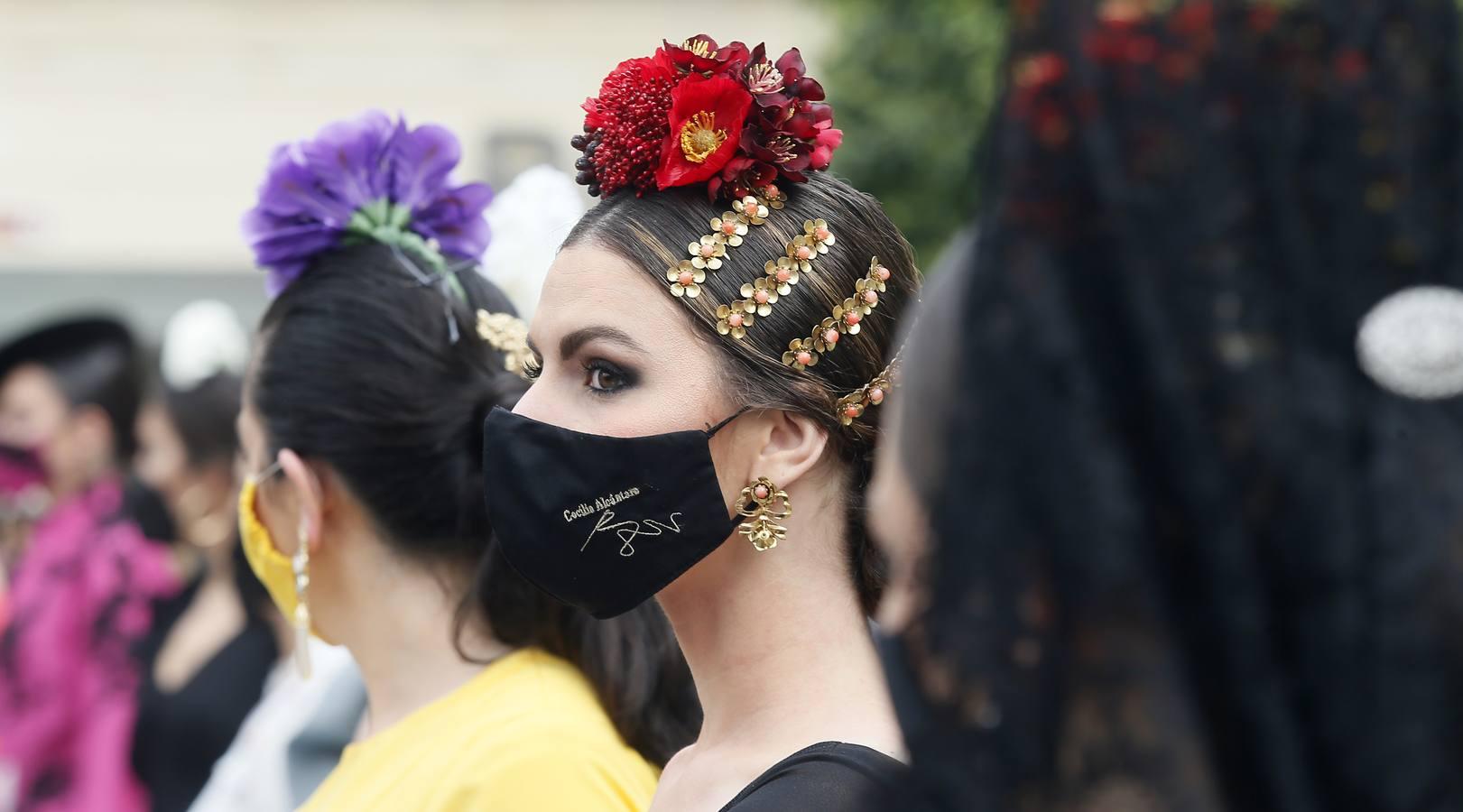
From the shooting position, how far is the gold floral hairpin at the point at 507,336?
286 cm

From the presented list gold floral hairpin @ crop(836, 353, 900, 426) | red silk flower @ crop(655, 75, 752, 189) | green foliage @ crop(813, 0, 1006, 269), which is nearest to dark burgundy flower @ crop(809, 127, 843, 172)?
red silk flower @ crop(655, 75, 752, 189)

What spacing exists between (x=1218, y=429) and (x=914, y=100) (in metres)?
13.0

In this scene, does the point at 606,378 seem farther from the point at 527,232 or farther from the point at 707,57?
the point at 527,232

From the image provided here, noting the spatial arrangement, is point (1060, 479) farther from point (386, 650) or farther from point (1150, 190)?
point (386, 650)

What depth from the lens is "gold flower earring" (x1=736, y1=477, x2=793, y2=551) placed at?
2204mm

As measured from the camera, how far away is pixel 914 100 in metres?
13.7

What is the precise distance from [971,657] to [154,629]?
18.1ft

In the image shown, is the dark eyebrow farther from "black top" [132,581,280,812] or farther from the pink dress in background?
the pink dress in background

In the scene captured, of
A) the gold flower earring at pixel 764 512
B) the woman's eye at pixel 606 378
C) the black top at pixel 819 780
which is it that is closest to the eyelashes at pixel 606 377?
the woman's eye at pixel 606 378

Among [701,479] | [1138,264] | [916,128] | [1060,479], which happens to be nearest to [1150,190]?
[1138,264]

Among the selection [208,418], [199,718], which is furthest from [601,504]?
[208,418]

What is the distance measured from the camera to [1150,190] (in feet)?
3.45

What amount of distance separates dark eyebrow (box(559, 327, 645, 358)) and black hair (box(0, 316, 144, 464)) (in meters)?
5.06
